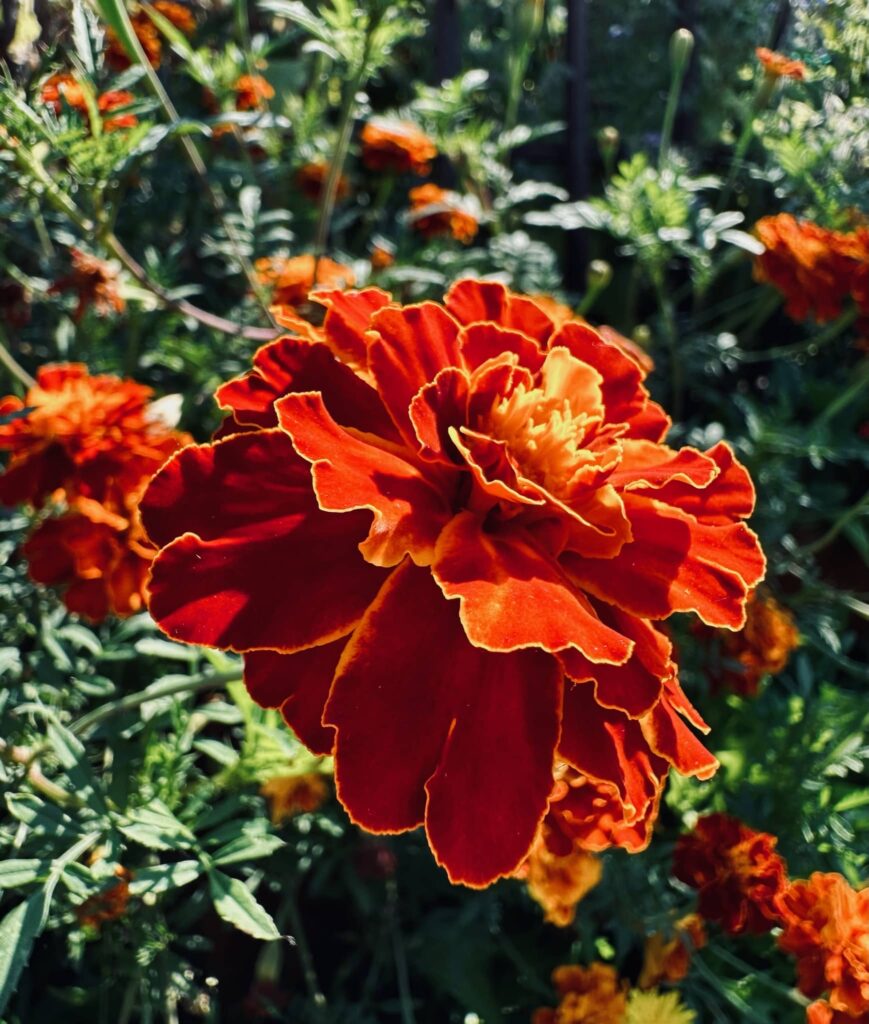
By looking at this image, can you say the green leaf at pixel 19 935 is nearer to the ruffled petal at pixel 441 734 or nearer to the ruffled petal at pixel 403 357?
the ruffled petal at pixel 441 734

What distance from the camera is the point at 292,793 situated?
3.32 ft

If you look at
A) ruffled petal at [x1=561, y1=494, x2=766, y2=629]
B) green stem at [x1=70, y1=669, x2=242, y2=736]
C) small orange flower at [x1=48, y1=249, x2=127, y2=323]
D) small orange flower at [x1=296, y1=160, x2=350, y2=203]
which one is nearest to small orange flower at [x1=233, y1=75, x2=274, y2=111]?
small orange flower at [x1=296, y1=160, x2=350, y2=203]

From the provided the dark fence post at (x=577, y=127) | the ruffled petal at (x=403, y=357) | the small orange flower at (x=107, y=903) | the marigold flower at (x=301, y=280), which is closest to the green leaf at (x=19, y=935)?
the small orange flower at (x=107, y=903)

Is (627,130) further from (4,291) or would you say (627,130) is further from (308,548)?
(308,548)

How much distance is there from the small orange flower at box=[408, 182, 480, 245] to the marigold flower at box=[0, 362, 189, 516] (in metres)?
0.84

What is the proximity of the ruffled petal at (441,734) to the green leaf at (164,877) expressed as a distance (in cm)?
35

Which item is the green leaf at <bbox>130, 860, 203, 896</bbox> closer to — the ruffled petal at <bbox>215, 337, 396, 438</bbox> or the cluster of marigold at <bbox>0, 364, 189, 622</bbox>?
the cluster of marigold at <bbox>0, 364, 189, 622</bbox>

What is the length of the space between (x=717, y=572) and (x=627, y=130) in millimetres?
2154

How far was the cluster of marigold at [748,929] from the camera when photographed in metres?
0.91

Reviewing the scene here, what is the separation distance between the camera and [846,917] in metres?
0.93

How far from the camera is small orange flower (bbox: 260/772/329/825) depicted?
101 cm

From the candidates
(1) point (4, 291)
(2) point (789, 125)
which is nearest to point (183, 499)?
(1) point (4, 291)

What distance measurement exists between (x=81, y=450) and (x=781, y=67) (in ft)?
3.99

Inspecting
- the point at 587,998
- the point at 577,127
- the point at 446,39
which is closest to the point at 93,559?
the point at 587,998
